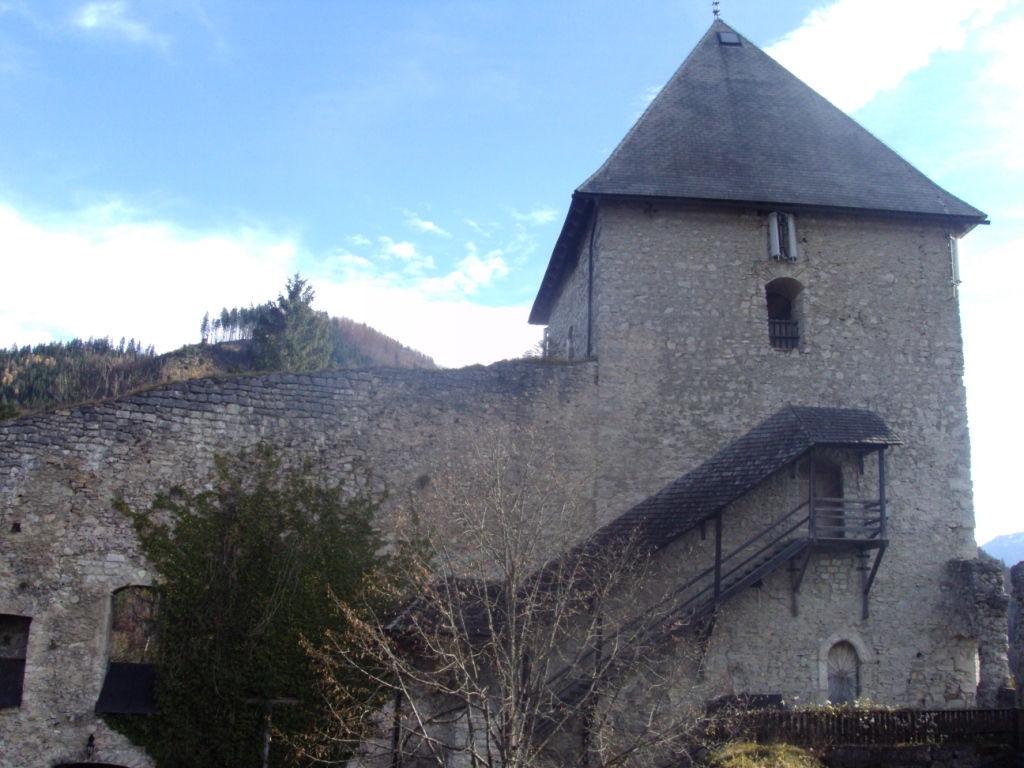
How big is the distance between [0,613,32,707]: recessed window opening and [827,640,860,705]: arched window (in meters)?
→ 11.9

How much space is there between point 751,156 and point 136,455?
12.2 meters

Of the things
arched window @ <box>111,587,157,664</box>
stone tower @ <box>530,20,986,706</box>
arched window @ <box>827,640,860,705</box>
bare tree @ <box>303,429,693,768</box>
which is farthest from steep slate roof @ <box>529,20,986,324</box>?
arched window @ <box>111,587,157,664</box>

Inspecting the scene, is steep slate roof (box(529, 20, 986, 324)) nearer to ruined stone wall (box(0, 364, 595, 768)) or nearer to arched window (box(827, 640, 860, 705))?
ruined stone wall (box(0, 364, 595, 768))

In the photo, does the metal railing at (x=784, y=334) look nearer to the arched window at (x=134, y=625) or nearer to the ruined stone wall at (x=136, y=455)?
the ruined stone wall at (x=136, y=455)

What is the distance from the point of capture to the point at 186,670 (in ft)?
38.8

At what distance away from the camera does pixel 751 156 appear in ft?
55.1

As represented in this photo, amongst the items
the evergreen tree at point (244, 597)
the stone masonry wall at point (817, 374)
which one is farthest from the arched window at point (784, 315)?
the evergreen tree at point (244, 597)

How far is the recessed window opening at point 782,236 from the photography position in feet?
51.4

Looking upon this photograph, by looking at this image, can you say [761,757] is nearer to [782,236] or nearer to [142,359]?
[782,236]

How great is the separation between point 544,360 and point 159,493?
647 centimetres

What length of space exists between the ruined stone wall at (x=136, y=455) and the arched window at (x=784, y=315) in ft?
12.7

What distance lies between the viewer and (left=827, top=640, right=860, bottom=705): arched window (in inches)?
540

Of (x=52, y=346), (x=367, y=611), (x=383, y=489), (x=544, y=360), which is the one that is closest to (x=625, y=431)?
(x=544, y=360)

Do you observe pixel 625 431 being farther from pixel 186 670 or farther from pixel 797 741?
pixel 186 670
